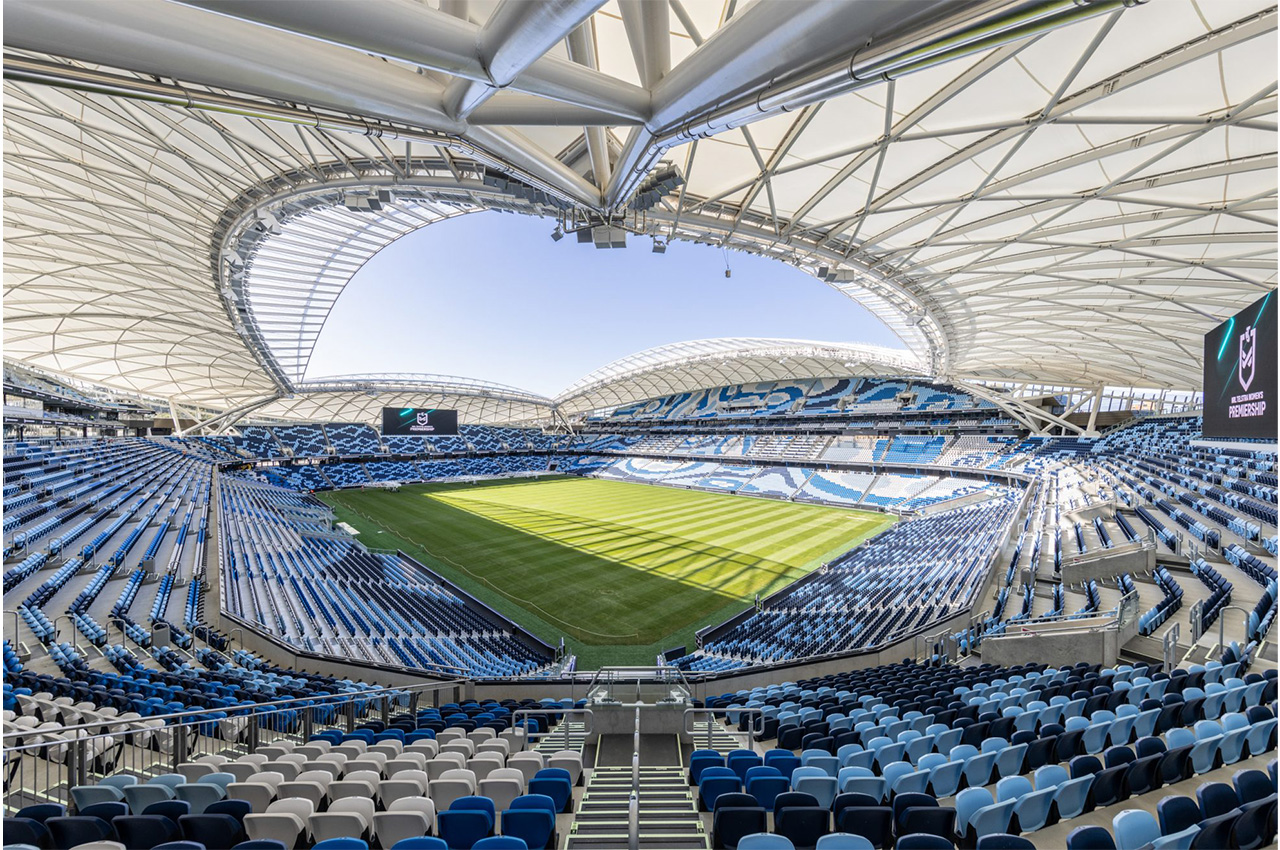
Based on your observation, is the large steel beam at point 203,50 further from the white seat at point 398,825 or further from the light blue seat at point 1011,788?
the light blue seat at point 1011,788

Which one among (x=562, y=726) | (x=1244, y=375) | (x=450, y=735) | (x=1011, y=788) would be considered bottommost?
(x=562, y=726)

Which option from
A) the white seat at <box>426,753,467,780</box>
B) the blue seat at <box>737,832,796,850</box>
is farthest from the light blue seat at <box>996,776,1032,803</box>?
the white seat at <box>426,753,467,780</box>

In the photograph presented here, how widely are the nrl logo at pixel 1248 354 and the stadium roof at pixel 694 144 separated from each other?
3584 millimetres

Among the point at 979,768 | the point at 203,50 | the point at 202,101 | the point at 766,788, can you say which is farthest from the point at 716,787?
the point at 202,101

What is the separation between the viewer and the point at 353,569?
78.7 feet

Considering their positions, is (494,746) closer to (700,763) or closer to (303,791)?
(303,791)

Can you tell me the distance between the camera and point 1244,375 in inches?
379

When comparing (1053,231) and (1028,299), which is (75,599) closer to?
(1053,231)

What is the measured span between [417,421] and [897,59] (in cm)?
4885

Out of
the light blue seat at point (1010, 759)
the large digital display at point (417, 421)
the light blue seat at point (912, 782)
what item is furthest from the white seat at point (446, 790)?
the large digital display at point (417, 421)

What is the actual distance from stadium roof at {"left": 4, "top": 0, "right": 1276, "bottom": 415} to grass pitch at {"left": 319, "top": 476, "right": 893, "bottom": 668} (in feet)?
43.0

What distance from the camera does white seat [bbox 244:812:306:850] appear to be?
14.5 feet

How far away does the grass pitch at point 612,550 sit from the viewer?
19844 millimetres

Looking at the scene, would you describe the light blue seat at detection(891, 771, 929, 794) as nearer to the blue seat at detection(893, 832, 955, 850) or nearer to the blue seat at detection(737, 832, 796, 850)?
the blue seat at detection(893, 832, 955, 850)
